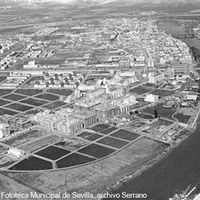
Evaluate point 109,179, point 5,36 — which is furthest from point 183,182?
point 5,36

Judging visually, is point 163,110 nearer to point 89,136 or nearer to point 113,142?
point 113,142

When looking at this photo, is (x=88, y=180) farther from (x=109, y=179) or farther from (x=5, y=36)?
(x=5, y=36)

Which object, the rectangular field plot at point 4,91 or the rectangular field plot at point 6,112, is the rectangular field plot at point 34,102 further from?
the rectangular field plot at point 4,91

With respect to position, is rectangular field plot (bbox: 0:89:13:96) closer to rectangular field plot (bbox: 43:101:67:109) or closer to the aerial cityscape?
the aerial cityscape

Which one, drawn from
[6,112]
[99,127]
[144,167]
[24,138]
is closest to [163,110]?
[99,127]

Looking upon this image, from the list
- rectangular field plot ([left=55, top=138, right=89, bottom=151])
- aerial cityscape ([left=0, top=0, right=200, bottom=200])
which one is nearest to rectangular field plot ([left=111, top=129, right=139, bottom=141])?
aerial cityscape ([left=0, top=0, right=200, bottom=200])
